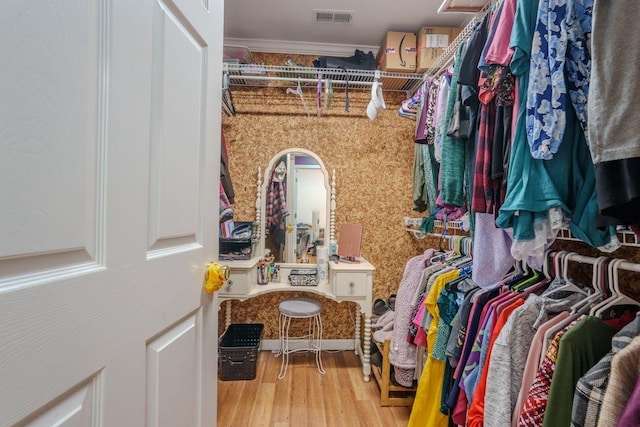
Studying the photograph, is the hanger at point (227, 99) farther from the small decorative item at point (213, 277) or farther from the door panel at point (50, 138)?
the door panel at point (50, 138)

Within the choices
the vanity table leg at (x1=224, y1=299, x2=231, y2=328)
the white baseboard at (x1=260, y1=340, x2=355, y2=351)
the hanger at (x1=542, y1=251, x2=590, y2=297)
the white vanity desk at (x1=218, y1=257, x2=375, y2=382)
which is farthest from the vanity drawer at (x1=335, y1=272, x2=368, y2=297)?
the hanger at (x1=542, y1=251, x2=590, y2=297)

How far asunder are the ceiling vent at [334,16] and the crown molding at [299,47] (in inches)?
11.8

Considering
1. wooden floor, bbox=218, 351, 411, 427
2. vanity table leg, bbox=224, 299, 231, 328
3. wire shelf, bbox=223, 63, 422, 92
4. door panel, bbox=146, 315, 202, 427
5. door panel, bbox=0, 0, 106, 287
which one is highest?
wire shelf, bbox=223, 63, 422, 92

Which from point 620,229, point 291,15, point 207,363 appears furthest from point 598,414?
point 291,15

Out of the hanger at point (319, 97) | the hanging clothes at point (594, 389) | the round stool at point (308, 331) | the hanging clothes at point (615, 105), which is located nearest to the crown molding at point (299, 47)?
the hanger at point (319, 97)

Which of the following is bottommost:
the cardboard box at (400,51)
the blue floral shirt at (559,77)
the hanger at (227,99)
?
the blue floral shirt at (559,77)

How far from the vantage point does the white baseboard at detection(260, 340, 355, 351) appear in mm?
2594

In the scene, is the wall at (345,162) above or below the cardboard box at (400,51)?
below

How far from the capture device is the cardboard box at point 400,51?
2219 millimetres

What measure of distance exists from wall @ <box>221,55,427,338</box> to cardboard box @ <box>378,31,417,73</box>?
408 millimetres

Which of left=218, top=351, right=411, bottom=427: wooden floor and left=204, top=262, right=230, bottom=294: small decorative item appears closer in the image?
left=204, top=262, right=230, bottom=294: small decorative item

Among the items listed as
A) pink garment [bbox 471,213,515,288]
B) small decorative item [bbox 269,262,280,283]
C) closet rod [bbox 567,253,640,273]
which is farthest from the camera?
small decorative item [bbox 269,262,280,283]

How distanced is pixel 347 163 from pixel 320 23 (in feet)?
3.54

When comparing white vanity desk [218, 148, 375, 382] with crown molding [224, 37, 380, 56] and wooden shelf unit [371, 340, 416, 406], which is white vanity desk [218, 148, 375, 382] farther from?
crown molding [224, 37, 380, 56]
